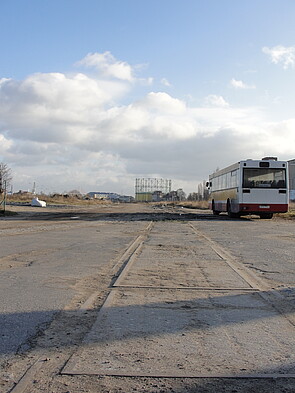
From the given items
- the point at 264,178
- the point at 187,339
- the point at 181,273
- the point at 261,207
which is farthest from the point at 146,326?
the point at 264,178

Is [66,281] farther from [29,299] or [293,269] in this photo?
[293,269]

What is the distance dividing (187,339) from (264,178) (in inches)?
1000

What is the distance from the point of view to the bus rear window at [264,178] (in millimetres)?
28938

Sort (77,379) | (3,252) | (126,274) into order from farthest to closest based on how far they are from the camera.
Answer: (3,252) < (126,274) < (77,379)

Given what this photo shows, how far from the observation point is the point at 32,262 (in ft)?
34.0

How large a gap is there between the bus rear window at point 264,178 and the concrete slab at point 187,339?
22.8 m

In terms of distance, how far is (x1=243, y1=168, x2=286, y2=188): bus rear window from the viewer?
2894cm

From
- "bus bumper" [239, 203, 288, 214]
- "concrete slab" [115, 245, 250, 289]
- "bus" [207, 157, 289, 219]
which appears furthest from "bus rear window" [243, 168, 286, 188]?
"concrete slab" [115, 245, 250, 289]

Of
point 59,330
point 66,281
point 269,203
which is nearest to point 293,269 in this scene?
point 66,281

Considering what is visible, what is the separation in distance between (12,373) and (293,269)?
7.38m

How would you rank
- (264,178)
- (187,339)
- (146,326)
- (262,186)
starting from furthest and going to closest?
(264,178)
(262,186)
(146,326)
(187,339)

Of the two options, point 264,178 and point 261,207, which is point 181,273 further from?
point 264,178

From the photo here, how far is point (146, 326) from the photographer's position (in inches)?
208

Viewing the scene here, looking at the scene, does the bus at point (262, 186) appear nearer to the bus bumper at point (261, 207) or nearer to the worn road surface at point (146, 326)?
the bus bumper at point (261, 207)
